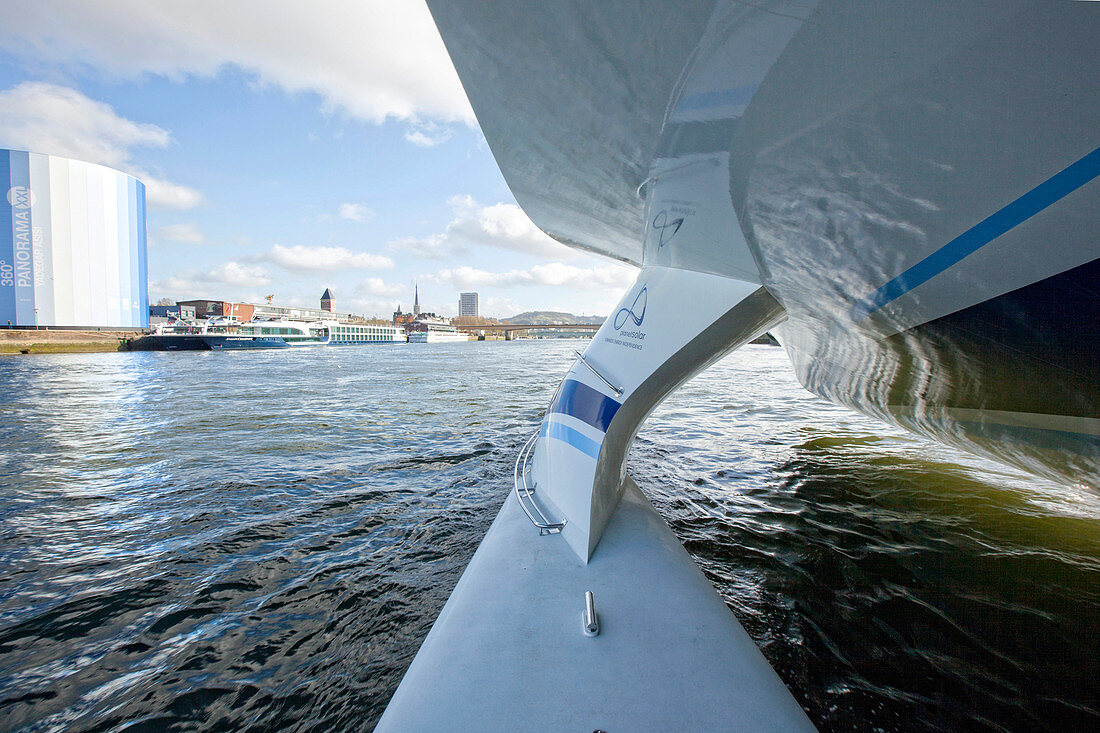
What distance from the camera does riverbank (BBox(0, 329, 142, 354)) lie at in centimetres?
3438

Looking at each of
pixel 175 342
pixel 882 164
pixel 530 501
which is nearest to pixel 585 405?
pixel 530 501

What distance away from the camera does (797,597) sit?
2.83 m

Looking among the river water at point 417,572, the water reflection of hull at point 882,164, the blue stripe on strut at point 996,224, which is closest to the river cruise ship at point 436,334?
the river water at point 417,572

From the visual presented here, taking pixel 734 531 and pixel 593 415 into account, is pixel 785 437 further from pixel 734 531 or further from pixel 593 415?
pixel 593 415

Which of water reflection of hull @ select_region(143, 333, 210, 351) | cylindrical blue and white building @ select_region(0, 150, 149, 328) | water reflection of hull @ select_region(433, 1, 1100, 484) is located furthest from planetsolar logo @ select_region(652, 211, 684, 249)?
cylindrical blue and white building @ select_region(0, 150, 149, 328)

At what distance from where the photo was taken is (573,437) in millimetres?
3336

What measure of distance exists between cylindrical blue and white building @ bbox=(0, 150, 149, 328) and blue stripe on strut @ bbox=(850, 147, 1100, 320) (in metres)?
61.6

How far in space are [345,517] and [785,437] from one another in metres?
6.90

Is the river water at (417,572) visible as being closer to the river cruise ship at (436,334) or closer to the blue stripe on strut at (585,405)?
the blue stripe on strut at (585,405)

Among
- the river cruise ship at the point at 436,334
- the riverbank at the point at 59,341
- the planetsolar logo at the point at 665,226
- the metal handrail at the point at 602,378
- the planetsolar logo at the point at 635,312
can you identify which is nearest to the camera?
the planetsolar logo at the point at 665,226

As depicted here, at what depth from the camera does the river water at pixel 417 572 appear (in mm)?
2143

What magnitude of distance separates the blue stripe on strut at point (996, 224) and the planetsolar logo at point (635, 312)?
1.57 metres

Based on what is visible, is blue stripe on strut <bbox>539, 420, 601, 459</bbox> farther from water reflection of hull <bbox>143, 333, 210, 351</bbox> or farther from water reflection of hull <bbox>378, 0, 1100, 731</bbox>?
water reflection of hull <bbox>143, 333, 210, 351</bbox>

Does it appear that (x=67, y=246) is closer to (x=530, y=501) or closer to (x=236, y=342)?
(x=236, y=342)
